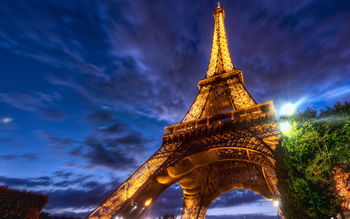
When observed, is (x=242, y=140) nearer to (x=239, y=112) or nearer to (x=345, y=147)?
(x=239, y=112)

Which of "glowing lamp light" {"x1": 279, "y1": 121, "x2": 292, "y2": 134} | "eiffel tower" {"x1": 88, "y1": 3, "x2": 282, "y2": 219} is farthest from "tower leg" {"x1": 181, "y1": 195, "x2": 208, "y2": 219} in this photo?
"glowing lamp light" {"x1": 279, "y1": 121, "x2": 292, "y2": 134}

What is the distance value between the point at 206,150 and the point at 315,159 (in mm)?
6444

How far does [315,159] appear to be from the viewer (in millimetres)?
8984

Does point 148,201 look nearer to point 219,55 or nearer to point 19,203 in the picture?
point 19,203

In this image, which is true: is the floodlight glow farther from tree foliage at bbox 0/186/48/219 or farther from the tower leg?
the tower leg

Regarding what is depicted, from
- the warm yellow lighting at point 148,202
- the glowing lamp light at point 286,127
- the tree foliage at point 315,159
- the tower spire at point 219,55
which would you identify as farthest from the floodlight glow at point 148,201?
the tower spire at point 219,55

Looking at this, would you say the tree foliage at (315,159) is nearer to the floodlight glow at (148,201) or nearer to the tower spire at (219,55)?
the floodlight glow at (148,201)

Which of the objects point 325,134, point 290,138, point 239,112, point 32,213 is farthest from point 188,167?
point 32,213

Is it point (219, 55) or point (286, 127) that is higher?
point (219, 55)

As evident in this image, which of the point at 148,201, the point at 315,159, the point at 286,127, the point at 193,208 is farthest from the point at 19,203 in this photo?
the point at 193,208

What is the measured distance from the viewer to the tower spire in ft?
80.9

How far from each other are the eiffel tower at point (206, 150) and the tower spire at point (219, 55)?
26.1 inches

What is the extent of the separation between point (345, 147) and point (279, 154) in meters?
3.18

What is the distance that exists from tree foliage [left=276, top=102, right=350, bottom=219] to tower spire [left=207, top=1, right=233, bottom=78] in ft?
48.9
